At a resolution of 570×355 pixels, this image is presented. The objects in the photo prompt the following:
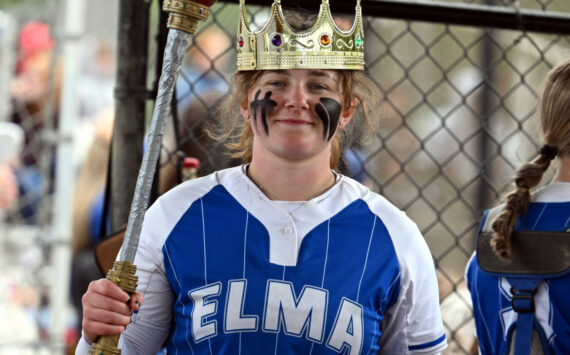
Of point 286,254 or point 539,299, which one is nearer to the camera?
point 286,254

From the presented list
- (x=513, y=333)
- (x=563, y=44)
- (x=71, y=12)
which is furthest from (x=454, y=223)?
(x=513, y=333)

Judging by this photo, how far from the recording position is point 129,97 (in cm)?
222

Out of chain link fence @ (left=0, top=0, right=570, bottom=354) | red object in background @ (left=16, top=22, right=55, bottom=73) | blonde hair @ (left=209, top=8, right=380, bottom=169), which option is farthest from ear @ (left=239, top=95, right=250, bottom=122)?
red object in background @ (left=16, top=22, right=55, bottom=73)

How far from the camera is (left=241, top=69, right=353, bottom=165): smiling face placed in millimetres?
1718

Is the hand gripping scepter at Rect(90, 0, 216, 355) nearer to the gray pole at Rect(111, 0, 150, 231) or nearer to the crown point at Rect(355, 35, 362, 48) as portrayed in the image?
the crown point at Rect(355, 35, 362, 48)

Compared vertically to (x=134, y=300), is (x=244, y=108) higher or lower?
higher

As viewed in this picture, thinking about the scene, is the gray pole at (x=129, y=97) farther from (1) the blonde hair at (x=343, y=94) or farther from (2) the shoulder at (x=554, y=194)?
(2) the shoulder at (x=554, y=194)

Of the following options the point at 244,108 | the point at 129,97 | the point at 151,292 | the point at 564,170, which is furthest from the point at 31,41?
the point at 564,170

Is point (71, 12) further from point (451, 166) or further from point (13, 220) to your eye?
point (451, 166)

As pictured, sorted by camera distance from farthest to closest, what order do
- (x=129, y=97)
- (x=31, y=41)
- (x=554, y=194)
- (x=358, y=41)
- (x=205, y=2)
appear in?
(x=31, y=41) → (x=129, y=97) → (x=554, y=194) → (x=358, y=41) → (x=205, y=2)

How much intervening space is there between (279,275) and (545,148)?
30.7 inches

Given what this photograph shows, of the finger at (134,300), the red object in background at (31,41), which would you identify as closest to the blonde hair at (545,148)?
the finger at (134,300)

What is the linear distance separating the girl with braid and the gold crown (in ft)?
1.81

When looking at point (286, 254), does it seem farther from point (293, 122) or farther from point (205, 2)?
point (205, 2)
